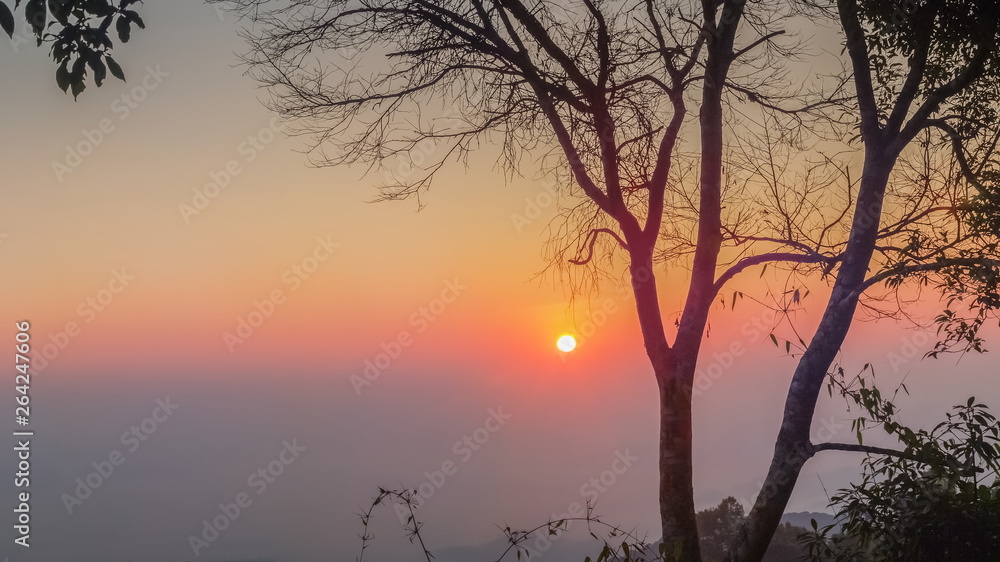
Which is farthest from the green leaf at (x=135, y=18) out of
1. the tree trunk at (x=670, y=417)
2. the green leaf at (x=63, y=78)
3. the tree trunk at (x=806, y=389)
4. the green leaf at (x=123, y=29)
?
the tree trunk at (x=806, y=389)

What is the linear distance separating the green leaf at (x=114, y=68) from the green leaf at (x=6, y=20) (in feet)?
2.30

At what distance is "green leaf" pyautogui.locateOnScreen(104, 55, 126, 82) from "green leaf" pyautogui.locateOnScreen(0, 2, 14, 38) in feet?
2.30

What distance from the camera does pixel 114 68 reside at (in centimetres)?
565

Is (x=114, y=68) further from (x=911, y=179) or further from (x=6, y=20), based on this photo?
(x=911, y=179)

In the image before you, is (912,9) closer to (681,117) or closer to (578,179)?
(681,117)

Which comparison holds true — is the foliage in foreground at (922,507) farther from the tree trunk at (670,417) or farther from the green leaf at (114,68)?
the green leaf at (114,68)

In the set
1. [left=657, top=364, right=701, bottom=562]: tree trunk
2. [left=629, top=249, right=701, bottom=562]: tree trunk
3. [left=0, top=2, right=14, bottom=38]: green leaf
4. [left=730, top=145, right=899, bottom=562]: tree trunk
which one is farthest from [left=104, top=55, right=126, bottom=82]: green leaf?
[left=730, top=145, right=899, bottom=562]: tree trunk

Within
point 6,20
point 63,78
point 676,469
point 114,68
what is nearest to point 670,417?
point 676,469

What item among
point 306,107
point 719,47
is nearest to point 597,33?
point 719,47

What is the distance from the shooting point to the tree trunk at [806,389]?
7.07m

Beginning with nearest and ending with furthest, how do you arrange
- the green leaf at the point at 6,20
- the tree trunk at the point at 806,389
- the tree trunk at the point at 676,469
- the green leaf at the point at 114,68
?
the green leaf at the point at 6,20 < the green leaf at the point at 114,68 < the tree trunk at the point at 806,389 < the tree trunk at the point at 676,469

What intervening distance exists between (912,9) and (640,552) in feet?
17.0

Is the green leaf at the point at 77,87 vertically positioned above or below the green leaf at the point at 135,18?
below

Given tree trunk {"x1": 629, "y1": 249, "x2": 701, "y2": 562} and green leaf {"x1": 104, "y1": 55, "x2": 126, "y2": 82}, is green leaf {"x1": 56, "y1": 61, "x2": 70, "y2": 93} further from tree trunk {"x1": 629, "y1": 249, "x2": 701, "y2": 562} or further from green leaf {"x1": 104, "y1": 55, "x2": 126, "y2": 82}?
tree trunk {"x1": 629, "y1": 249, "x2": 701, "y2": 562}
